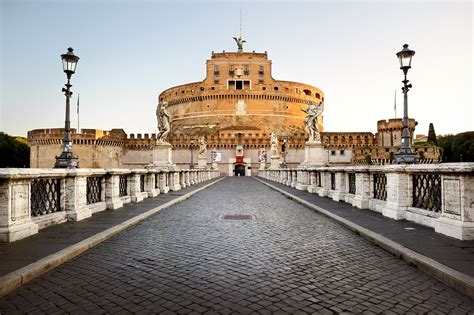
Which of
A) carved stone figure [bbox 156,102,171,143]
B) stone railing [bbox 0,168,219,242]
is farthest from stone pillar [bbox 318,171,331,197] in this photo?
carved stone figure [bbox 156,102,171,143]

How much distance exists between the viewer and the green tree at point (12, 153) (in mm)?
71375

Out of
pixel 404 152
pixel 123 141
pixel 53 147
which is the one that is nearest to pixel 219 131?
pixel 123 141

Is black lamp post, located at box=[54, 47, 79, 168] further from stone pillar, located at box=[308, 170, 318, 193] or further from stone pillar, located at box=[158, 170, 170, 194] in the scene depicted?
stone pillar, located at box=[308, 170, 318, 193]

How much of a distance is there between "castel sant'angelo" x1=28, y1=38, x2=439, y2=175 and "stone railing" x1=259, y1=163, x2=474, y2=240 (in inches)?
2191

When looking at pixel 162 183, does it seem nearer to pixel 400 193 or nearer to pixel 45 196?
pixel 45 196

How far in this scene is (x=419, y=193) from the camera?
7590mm

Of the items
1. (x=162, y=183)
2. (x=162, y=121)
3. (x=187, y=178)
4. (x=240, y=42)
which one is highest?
(x=240, y=42)

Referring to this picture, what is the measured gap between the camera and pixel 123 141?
7600 centimetres

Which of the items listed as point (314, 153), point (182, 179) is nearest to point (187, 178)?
point (182, 179)

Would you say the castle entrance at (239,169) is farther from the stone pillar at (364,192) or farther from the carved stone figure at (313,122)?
the stone pillar at (364,192)

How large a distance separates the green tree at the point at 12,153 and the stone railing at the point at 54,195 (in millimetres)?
70676

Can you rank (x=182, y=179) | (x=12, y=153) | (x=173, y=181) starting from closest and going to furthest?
(x=173, y=181) < (x=182, y=179) < (x=12, y=153)

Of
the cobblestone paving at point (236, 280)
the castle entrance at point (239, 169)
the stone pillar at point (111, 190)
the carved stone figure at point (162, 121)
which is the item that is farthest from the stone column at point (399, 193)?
the castle entrance at point (239, 169)

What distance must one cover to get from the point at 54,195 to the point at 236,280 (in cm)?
496
